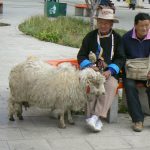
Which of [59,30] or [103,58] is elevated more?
[103,58]

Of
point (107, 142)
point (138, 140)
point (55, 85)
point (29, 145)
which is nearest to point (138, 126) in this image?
point (138, 140)

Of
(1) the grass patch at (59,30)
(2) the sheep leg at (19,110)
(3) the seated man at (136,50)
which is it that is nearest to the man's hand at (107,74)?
(3) the seated man at (136,50)

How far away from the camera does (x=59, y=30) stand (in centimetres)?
1431

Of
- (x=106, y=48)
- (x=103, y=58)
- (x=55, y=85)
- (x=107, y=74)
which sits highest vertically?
(x=106, y=48)

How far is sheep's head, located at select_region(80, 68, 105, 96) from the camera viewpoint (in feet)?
18.5

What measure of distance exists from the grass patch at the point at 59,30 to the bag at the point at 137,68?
6369 mm

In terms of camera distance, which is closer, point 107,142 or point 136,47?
point 107,142

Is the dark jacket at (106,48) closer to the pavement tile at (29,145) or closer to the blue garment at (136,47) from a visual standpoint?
the blue garment at (136,47)

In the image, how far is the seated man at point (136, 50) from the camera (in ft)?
19.5

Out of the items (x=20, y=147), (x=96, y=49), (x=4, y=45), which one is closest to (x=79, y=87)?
(x=96, y=49)

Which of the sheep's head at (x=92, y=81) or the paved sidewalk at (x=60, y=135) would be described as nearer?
the paved sidewalk at (x=60, y=135)

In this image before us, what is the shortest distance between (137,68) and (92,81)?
708 millimetres

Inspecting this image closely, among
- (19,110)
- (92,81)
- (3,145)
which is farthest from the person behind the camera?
(19,110)

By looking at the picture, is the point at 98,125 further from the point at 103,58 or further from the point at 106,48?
the point at 106,48
